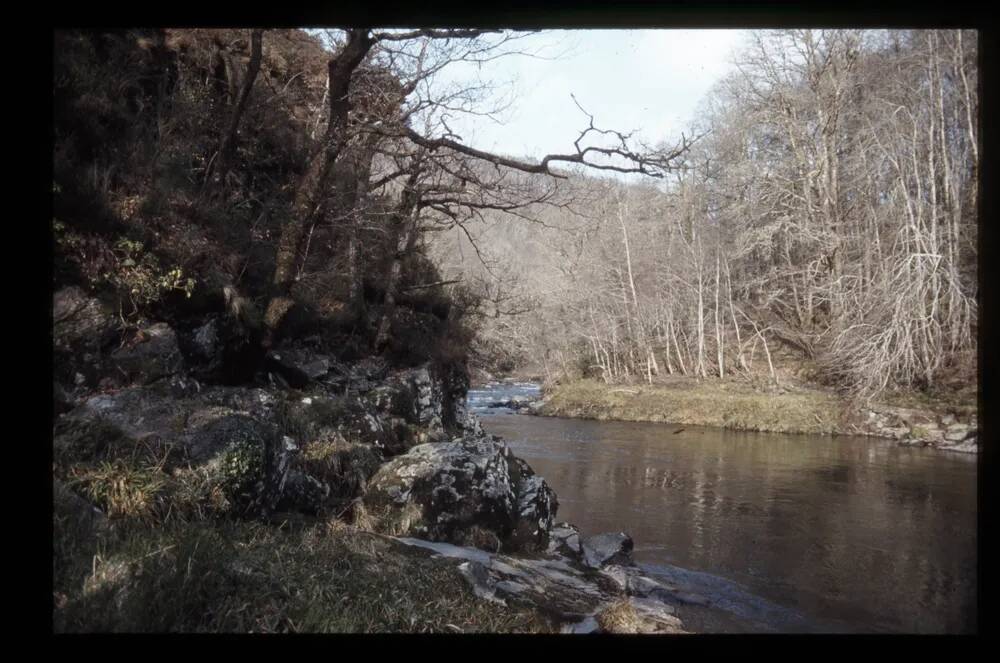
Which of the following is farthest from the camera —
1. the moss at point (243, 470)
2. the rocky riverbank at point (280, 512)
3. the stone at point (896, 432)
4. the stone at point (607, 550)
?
the stone at point (896, 432)

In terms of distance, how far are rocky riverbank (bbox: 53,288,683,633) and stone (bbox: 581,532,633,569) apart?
0.03 metres

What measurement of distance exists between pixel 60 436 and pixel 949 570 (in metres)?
7.58

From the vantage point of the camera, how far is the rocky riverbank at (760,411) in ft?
40.4

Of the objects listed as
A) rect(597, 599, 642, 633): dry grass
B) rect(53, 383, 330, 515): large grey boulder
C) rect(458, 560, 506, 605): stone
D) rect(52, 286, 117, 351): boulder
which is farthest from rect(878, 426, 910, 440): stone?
rect(52, 286, 117, 351): boulder

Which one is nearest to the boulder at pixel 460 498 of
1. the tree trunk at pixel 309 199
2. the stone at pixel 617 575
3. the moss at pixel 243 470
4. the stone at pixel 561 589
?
the stone at pixel 561 589

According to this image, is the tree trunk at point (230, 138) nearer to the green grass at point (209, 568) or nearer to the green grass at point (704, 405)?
the green grass at point (209, 568)

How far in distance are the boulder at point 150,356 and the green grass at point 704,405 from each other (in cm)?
1487

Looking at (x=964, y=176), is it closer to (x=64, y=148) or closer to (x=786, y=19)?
(x=786, y=19)

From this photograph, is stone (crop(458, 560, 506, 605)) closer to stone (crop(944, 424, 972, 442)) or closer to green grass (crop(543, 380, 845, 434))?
stone (crop(944, 424, 972, 442))

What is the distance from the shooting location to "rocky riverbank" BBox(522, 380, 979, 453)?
1231 cm

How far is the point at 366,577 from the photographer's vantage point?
3324 millimetres

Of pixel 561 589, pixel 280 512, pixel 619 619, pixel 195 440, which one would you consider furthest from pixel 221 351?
pixel 619 619

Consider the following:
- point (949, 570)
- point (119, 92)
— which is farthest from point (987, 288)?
point (119, 92)

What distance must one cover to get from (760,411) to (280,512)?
1523 centimetres
